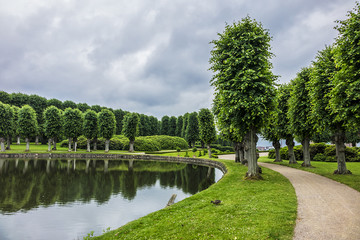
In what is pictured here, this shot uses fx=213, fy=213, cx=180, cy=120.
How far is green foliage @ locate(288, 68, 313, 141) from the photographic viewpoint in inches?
1105

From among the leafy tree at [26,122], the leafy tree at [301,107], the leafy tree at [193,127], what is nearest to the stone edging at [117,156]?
the leafy tree at [26,122]

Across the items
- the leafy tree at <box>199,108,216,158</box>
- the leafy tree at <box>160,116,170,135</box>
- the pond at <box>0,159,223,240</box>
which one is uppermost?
the leafy tree at <box>160,116,170,135</box>

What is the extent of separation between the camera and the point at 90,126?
66.7 m

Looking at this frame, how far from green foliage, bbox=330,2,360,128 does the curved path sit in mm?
6079

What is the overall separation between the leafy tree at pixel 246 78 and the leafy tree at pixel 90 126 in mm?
54901

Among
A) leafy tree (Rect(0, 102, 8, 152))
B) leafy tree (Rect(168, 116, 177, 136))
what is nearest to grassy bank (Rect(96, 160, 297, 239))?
leafy tree (Rect(0, 102, 8, 152))

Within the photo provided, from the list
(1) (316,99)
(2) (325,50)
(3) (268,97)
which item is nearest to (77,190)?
(3) (268,97)

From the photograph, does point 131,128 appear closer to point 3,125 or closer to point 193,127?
point 193,127

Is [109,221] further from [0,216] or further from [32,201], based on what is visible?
[32,201]

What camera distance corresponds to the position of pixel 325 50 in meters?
24.8

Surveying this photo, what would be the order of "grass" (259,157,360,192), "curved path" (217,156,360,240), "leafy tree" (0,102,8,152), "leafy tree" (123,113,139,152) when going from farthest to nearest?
"leafy tree" (123,113,139,152), "leafy tree" (0,102,8,152), "grass" (259,157,360,192), "curved path" (217,156,360,240)

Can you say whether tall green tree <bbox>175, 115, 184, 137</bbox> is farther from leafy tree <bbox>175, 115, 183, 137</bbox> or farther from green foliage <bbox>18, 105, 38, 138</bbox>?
green foliage <bbox>18, 105, 38, 138</bbox>

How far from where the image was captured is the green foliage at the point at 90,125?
217ft

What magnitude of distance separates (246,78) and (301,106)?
1473 centimetres
